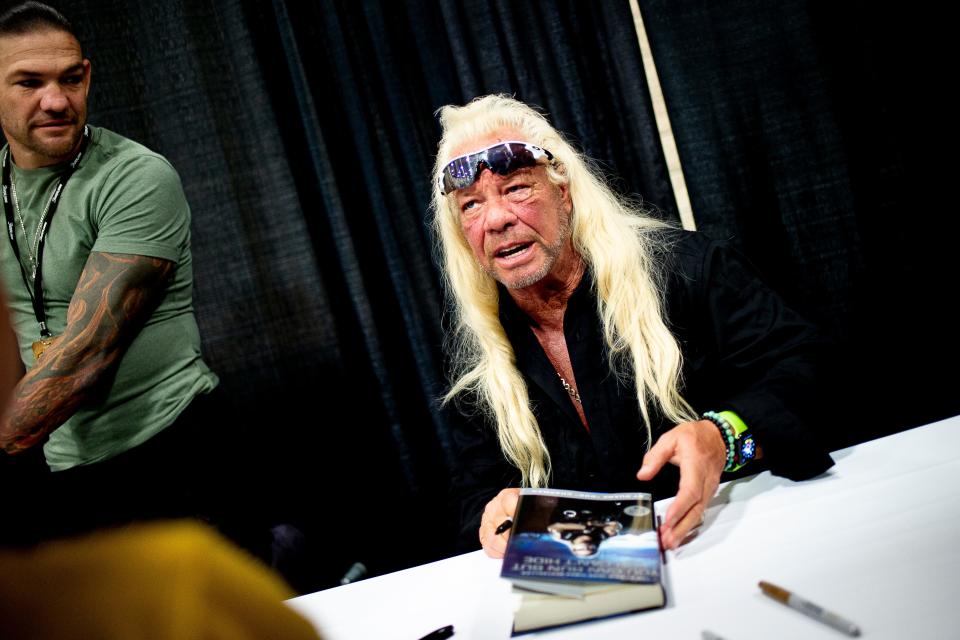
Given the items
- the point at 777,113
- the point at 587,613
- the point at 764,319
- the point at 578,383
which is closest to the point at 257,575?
the point at 587,613

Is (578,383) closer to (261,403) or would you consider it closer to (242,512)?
(242,512)

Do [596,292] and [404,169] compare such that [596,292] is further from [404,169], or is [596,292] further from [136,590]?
[136,590]

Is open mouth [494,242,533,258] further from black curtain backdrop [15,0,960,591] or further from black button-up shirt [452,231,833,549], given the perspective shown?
black curtain backdrop [15,0,960,591]

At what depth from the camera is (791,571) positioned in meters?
0.95

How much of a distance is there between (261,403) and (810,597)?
228 cm

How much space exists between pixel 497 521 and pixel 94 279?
Answer: 1.25 meters

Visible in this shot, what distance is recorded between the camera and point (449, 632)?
103 cm

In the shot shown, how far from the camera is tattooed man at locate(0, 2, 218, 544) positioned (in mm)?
1774

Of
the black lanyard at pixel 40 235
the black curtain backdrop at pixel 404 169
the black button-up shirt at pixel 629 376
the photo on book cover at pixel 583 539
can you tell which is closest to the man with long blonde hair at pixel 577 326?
the black button-up shirt at pixel 629 376

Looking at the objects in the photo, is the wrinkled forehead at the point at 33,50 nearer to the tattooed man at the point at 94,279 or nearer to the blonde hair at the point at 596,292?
the tattooed man at the point at 94,279

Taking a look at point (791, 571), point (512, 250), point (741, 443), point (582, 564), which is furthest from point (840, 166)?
point (582, 564)

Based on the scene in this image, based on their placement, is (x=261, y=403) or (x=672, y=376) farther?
(x=261, y=403)

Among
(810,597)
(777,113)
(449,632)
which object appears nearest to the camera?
(810,597)

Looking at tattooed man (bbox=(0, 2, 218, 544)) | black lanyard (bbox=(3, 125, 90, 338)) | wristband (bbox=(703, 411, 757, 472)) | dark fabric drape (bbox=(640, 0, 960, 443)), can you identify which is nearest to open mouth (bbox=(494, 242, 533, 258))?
wristband (bbox=(703, 411, 757, 472))
